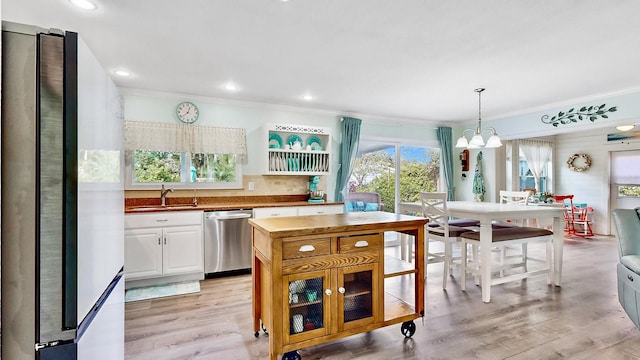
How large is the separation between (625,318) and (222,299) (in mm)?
3592

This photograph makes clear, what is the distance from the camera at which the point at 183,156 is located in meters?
4.31

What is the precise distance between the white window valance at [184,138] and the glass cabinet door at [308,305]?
287 cm

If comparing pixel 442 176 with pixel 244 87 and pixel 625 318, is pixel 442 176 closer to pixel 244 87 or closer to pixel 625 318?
pixel 625 318

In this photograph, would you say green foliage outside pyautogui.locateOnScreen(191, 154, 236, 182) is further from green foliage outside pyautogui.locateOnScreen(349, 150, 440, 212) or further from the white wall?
the white wall

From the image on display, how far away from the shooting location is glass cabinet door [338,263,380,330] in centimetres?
213

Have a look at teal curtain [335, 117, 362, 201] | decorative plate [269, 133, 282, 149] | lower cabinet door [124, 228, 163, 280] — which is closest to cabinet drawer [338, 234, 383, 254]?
lower cabinet door [124, 228, 163, 280]

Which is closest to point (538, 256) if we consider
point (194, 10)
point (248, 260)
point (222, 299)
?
point (248, 260)

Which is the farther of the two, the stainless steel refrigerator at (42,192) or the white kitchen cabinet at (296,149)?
the white kitchen cabinet at (296,149)

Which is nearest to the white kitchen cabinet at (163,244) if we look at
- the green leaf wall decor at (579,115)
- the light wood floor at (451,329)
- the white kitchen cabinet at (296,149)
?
the light wood floor at (451,329)

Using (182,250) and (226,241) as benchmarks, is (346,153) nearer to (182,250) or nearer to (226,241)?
(226,241)

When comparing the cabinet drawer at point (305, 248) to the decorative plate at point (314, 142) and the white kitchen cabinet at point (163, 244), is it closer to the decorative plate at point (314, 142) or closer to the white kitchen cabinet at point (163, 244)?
the white kitchen cabinet at point (163, 244)

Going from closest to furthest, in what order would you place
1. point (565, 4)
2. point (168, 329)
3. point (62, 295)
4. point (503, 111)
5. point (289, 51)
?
point (62, 295)
point (565, 4)
point (168, 329)
point (289, 51)
point (503, 111)

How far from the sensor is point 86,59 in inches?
42.4

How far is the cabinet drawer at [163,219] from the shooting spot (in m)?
3.44
